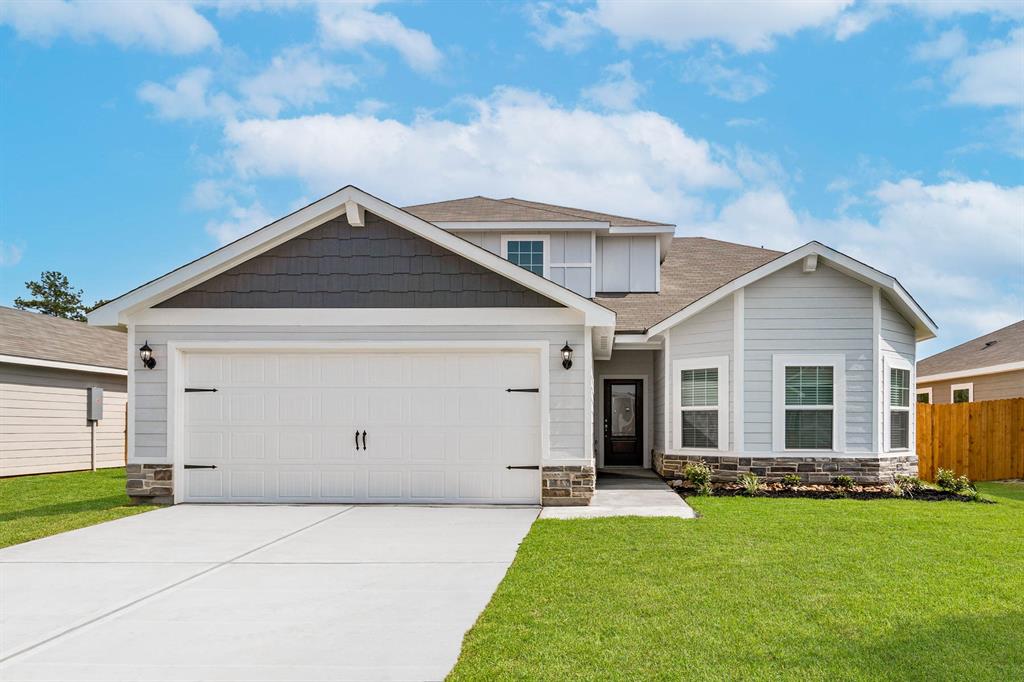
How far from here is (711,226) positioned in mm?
23750

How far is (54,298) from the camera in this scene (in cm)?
4619

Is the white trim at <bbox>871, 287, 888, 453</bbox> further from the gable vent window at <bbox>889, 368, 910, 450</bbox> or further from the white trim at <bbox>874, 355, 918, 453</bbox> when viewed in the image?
the gable vent window at <bbox>889, 368, 910, 450</bbox>

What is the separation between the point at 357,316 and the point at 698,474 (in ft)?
20.1

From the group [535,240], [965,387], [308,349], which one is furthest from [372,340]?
[965,387]

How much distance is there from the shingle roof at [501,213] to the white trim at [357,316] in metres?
5.76

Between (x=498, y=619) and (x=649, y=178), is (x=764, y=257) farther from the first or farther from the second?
(x=498, y=619)

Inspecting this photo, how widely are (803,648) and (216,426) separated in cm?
869

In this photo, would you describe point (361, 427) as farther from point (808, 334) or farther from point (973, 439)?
point (973, 439)

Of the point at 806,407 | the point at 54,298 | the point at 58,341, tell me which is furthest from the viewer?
the point at 54,298

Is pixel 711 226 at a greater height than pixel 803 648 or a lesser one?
greater

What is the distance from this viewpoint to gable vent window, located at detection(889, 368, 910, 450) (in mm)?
13391

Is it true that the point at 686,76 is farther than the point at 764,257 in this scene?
No

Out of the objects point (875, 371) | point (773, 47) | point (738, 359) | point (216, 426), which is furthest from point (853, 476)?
point (216, 426)

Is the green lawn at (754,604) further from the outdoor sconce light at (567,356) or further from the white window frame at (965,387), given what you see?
the white window frame at (965,387)
